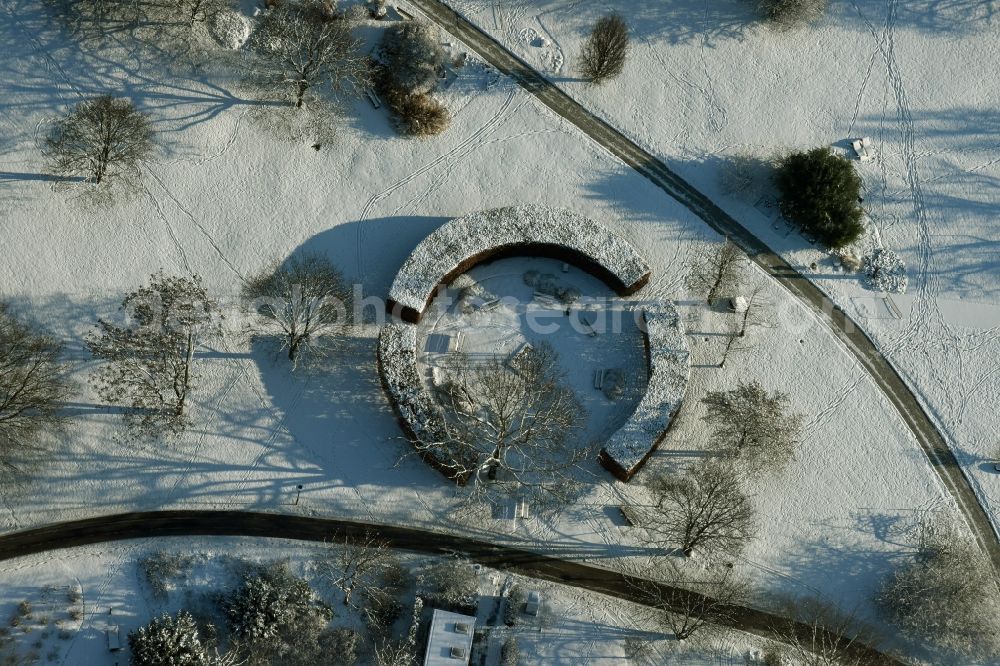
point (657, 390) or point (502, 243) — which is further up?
point (502, 243)

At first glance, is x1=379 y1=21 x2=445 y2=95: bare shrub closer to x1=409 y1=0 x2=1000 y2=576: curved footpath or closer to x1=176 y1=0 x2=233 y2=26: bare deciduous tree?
x1=409 y1=0 x2=1000 y2=576: curved footpath

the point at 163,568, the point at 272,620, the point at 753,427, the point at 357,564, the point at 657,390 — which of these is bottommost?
the point at 272,620

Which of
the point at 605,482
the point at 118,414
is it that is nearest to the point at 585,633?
the point at 605,482

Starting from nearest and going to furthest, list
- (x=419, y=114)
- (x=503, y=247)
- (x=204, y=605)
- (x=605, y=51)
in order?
(x=204, y=605), (x=503, y=247), (x=419, y=114), (x=605, y=51)

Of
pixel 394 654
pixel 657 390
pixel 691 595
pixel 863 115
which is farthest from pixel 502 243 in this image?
pixel 863 115

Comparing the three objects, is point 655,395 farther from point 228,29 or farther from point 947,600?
point 228,29

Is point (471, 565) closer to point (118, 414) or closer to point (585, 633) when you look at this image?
point (585, 633)

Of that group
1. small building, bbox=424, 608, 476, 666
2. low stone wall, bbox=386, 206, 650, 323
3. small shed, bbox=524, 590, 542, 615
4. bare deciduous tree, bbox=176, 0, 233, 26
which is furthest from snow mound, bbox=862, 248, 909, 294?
bare deciduous tree, bbox=176, 0, 233, 26
